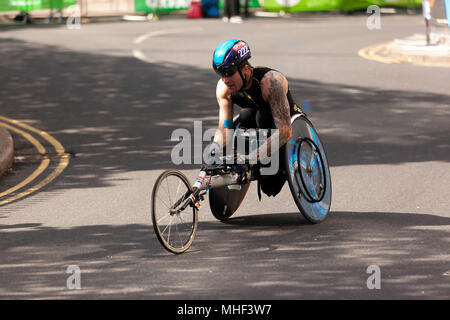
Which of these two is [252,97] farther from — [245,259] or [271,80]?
[245,259]

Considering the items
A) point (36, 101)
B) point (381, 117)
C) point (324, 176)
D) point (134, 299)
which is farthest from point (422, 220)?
point (36, 101)

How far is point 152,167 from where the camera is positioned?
11.2m

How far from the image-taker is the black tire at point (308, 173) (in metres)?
8.25

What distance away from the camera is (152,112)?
14.9 m

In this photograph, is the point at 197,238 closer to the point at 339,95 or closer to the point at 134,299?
the point at 134,299

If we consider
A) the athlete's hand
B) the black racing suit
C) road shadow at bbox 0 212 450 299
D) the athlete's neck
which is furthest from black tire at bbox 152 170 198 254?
the athlete's neck

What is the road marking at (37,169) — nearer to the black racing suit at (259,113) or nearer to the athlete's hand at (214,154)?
the athlete's hand at (214,154)

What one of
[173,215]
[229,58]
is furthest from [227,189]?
[229,58]

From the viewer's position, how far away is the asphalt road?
6.85 meters

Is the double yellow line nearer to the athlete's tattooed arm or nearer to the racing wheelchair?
the racing wheelchair

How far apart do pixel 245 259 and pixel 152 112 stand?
7857 millimetres

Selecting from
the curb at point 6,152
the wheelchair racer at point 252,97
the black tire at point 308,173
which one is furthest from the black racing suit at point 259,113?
the curb at point 6,152

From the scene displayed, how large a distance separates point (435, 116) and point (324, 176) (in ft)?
19.1

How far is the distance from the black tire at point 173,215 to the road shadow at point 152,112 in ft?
9.51
